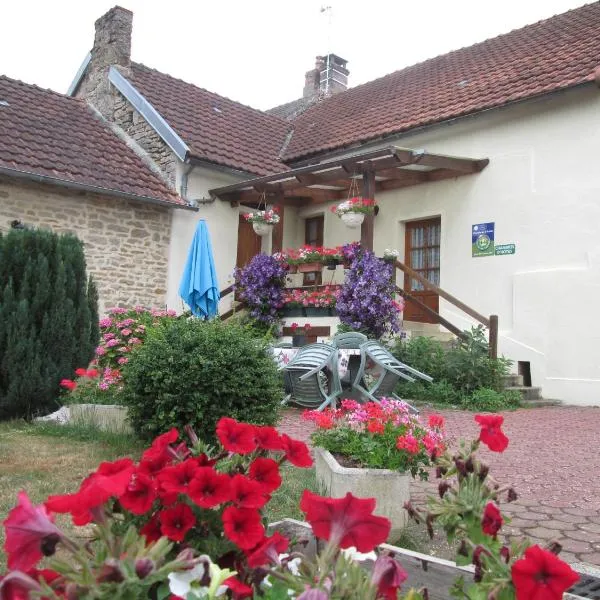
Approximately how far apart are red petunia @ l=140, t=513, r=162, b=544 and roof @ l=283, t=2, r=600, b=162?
9994 millimetres

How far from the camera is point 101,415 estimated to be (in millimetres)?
6355

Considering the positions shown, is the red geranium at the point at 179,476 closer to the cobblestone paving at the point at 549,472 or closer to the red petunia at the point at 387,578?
the red petunia at the point at 387,578

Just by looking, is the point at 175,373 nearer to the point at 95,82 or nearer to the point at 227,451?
the point at 227,451

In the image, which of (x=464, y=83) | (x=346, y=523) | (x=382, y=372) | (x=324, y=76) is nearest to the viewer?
(x=346, y=523)

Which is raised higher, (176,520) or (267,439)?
(267,439)

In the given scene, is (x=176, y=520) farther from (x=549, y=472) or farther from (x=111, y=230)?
(x=111, y=230)

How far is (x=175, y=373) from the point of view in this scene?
5.11m

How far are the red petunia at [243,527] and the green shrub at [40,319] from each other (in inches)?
242

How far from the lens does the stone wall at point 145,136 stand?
12.6 m

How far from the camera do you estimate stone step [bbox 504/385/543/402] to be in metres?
9.55

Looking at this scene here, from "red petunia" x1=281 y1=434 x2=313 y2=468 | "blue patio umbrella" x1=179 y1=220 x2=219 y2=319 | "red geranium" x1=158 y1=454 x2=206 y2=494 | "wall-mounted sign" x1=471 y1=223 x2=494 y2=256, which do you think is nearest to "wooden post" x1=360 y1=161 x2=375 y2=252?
"wall-mounted sign" x1=471 y1=223 x2=494 y2=256

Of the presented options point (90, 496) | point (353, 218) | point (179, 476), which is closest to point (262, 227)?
point (353, 218)

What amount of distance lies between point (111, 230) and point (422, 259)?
5.69m

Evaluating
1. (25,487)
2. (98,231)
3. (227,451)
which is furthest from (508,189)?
(227,451)
